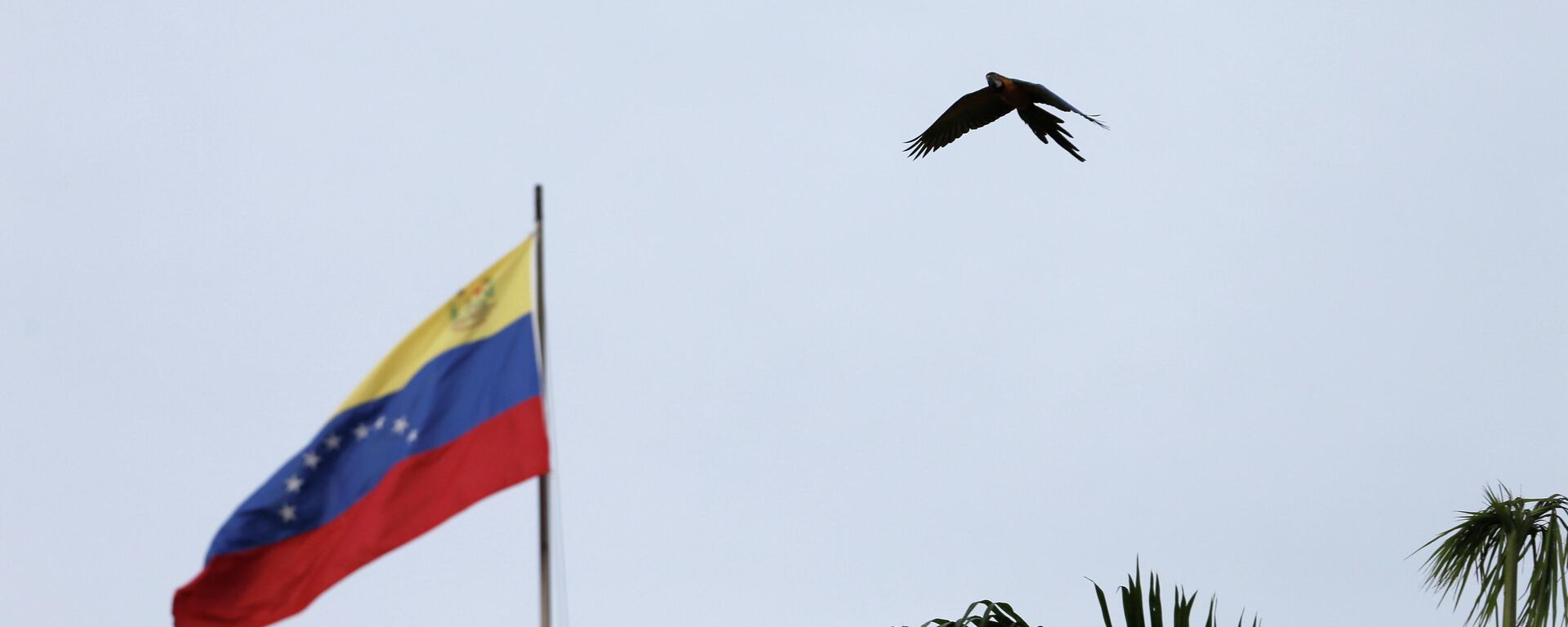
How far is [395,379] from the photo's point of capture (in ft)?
31.5

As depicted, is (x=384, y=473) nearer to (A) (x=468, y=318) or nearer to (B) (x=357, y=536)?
(B) (x=357, y=536)

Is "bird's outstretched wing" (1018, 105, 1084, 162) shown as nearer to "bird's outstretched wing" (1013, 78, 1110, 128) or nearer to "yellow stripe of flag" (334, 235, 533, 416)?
"bird's outstretched wing" (1013, 78, 1110, 128)

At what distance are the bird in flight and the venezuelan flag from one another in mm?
9065

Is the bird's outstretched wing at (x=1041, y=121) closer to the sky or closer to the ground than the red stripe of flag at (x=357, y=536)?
closer to the sky

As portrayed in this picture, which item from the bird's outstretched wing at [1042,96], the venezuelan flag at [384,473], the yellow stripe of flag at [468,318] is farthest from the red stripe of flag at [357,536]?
the bird's outstretched wing at [1042,96]

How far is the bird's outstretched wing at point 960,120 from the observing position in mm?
21688

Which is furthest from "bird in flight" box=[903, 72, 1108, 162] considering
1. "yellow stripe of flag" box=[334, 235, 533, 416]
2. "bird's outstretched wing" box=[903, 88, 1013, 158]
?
"yellow stripe of flag" box=[334, 235, 533, 416]

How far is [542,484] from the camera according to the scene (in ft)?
30.4

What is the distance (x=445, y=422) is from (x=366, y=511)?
511 millimetres

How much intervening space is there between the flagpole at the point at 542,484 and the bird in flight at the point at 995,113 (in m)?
8.83

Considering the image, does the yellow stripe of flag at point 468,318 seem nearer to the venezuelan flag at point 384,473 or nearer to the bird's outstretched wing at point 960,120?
the venezuelan flag at point 384,473

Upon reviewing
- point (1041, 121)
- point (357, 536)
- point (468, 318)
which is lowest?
point (357, 536)

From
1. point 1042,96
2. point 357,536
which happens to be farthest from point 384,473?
point 1042,96

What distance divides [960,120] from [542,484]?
43.8 ft
